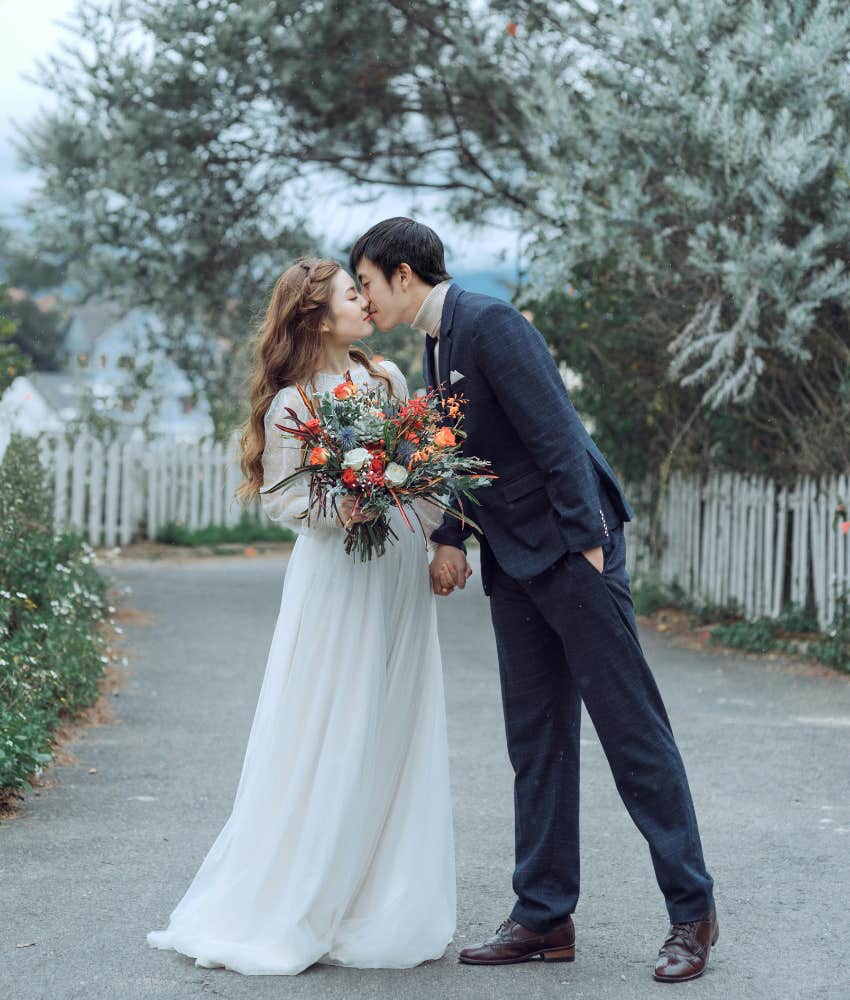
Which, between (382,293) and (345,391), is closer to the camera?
(345,391)

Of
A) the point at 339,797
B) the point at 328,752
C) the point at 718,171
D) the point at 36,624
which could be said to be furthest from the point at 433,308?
the point at 718,171

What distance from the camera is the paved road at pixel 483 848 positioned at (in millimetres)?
3900

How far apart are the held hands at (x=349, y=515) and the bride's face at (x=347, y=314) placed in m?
0.62

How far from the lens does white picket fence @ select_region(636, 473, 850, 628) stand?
10.3 metres

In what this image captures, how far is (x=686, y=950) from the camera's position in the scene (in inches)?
154

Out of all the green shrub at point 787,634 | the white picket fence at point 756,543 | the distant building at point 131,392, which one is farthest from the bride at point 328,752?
the distant building at point 131,392

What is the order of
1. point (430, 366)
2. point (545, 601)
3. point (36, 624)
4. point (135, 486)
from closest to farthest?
point (545, 601), point (430, 366), point (36, 624), point (135, 486)

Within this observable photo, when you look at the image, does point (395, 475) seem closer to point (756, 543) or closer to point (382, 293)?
point (382, 293)

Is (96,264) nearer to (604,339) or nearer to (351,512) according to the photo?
(604,339)

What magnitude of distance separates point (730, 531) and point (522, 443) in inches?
315

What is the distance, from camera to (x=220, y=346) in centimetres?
2022

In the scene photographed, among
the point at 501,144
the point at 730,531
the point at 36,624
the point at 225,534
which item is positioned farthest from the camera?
the point at 225,534

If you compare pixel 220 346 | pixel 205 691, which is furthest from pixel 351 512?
pixel 220 346

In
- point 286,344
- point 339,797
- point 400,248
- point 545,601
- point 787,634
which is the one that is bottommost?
point 787,634
